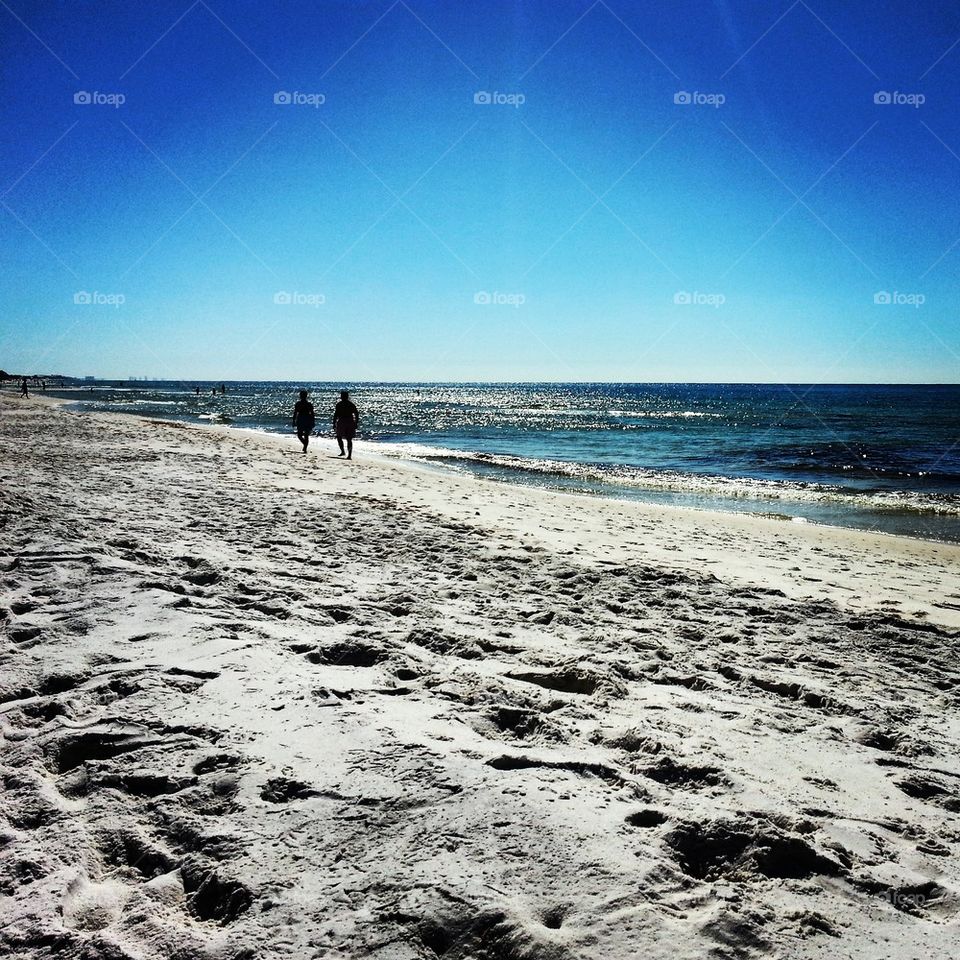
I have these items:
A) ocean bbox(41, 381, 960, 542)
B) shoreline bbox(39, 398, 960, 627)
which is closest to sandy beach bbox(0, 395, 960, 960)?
shoreline bbox(39, 398, 960, 627)

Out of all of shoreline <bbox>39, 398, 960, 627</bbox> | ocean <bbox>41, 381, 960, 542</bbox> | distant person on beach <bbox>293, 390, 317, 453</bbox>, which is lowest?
shoreline <bbox>39, 398, 960, 627</bbox>

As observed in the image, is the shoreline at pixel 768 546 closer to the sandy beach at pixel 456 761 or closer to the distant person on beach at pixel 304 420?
the sandy beach at pixel 456 761

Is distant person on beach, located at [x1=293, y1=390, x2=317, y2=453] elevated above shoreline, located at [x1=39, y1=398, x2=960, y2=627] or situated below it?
above

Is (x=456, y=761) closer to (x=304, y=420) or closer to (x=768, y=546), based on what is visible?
(x=768, y=546)

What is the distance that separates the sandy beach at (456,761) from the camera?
6.95 ft

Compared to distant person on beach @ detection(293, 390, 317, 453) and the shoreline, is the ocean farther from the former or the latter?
distant person on beach @ detection(293, 390, 317, 453)

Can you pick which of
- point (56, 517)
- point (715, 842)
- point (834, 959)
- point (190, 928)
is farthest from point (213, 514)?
point (834, 959)

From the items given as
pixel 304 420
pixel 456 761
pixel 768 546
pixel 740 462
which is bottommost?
pixel 768 546

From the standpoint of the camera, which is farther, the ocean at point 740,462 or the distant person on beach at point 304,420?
the distant person on beach at point 304,420

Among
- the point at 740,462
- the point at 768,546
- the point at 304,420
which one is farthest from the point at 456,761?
the point at 740,462

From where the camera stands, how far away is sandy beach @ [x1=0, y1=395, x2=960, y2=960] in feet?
6.95

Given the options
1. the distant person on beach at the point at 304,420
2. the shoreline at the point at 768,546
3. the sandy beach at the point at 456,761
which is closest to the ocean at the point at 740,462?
the shoreline at the point at 768,546

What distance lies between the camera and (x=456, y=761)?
2.97 meters

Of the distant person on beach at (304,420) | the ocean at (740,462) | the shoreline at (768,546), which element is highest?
the distant person on beach at (304,420)
